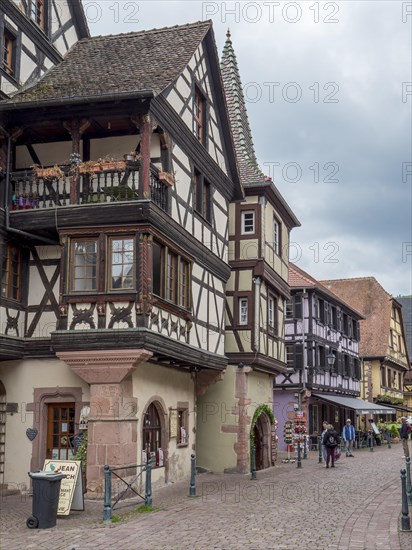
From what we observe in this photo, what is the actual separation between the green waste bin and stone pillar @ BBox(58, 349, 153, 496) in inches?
113

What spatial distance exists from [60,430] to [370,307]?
4243cm

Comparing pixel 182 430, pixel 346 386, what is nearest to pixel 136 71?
pixel 182 430

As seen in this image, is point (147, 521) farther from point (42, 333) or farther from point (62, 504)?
point (42, 333)

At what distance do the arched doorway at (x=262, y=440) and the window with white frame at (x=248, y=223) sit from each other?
246 inches

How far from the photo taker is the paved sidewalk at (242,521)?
12.2 meters

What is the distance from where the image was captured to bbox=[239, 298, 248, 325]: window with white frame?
25.5m

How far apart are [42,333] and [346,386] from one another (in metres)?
31.3

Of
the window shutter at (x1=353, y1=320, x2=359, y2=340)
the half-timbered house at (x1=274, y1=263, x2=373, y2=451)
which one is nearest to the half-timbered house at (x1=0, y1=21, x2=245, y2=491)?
the half-timbered house at (x1=274, y1=263, x2=373, y2=451)

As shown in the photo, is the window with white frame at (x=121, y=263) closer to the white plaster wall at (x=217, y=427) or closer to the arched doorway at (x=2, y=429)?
the arched doorway at (x=2, y=429)

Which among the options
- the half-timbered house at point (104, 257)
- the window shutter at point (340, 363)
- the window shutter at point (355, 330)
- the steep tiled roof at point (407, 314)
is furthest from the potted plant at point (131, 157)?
the steep tiled roof at point (407, 314)

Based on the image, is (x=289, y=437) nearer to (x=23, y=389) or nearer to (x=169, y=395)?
(x=169, y=395)

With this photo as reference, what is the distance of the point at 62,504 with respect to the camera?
48.2ft

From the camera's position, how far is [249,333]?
993 inches

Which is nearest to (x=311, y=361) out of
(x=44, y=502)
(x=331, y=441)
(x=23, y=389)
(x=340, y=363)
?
(x=340, y=363)
